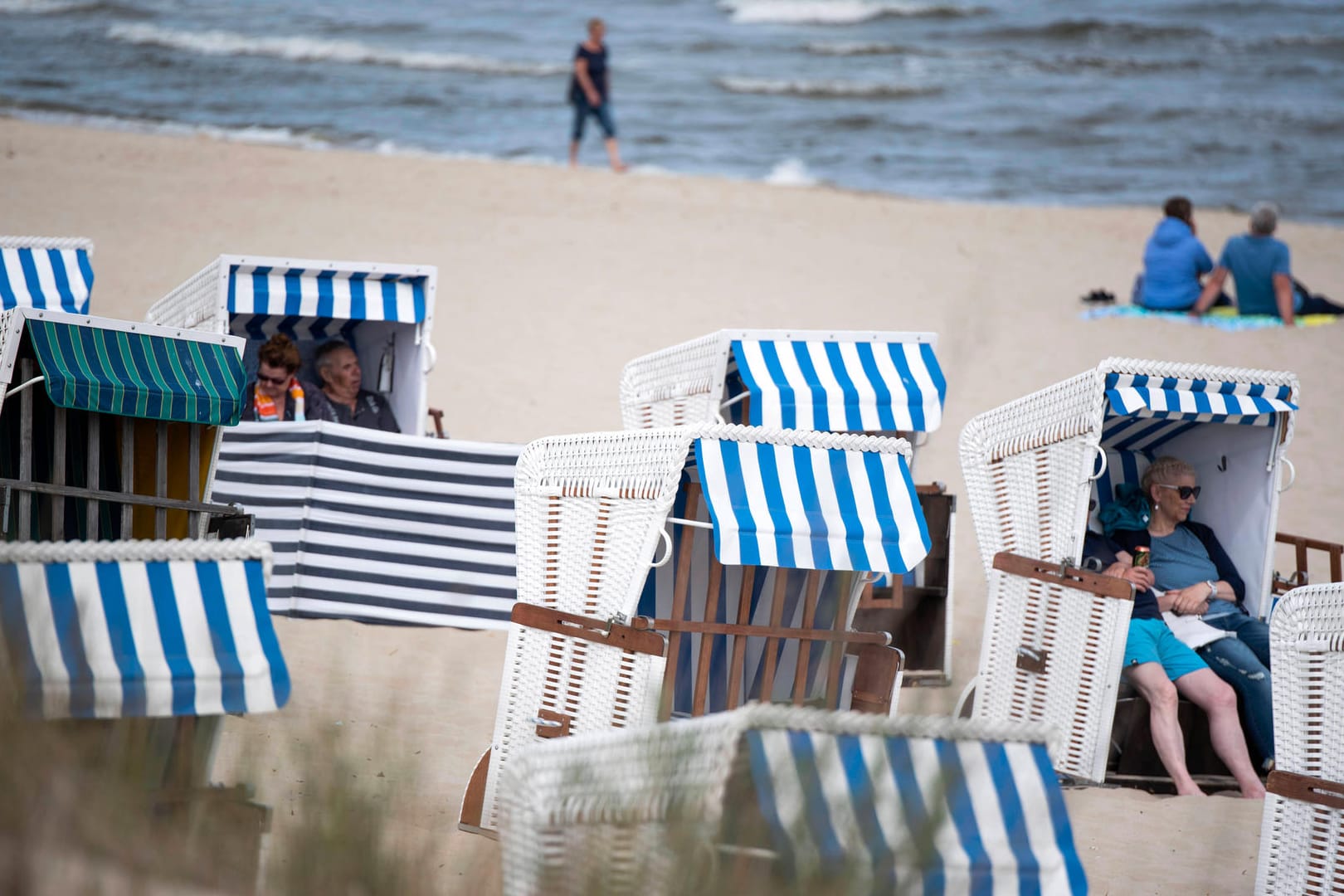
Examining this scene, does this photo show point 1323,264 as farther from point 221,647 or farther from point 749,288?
point 221,647

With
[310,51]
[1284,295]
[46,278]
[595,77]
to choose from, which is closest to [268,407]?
[46,278]

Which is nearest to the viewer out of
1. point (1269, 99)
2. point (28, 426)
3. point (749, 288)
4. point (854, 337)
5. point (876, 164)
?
point (28, 426)

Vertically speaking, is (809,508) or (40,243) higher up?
(40,243)

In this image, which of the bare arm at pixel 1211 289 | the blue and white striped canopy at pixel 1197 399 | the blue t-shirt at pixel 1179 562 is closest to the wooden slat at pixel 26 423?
the blue and white striped canopy at pixel 1197 399

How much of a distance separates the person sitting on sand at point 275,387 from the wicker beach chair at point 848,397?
5.25 ft

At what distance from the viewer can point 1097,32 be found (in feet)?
108

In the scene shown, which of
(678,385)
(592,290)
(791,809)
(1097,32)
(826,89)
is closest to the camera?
(791,809)

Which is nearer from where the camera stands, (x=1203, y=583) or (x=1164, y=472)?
(x=1203, y=583)

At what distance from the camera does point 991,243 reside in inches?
605

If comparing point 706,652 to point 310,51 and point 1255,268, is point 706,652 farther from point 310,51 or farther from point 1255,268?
point 310,51

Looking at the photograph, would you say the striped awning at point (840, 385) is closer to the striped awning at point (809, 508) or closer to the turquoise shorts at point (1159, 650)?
the turquoise shorts at point (1159, 650)

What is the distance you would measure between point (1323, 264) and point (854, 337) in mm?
12630

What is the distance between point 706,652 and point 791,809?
4.85 feet

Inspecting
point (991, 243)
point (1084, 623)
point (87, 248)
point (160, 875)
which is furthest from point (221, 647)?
point (991, 243)
